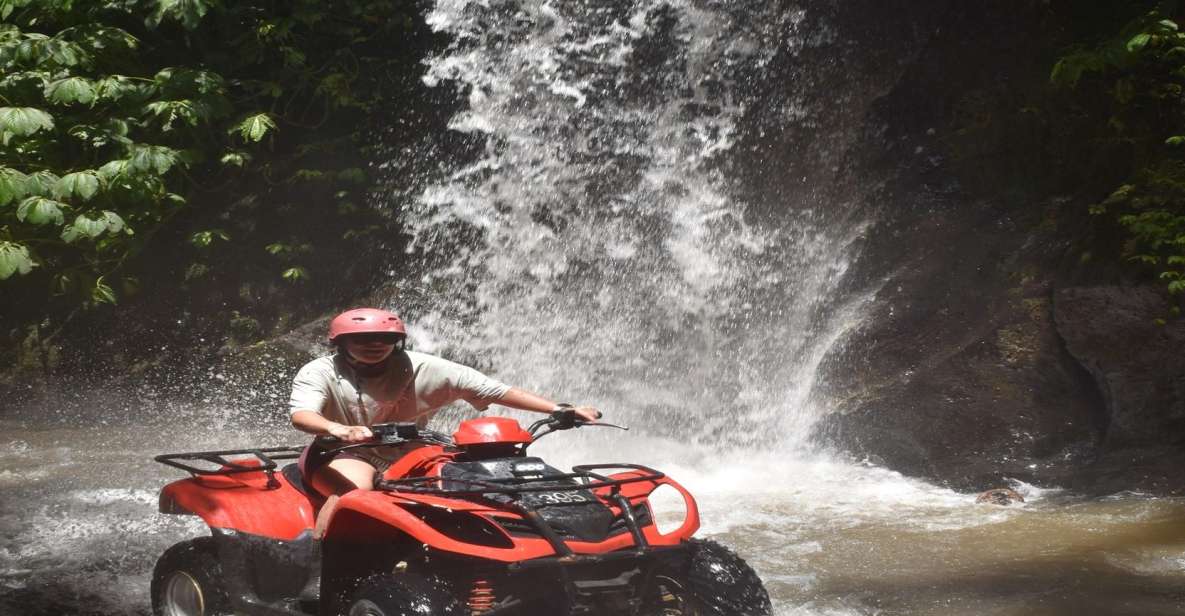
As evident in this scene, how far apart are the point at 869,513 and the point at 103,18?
8254 millimetres

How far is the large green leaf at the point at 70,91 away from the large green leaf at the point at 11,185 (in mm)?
662

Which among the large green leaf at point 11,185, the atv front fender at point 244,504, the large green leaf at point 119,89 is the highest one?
the large green leaf at point 119,89

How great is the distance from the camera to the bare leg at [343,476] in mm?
3621

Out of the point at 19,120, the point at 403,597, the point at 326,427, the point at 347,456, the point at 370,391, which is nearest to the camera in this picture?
the point at 403,597

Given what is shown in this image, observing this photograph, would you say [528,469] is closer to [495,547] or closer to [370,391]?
[495,547]

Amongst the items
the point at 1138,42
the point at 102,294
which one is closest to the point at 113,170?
the point at 102,294

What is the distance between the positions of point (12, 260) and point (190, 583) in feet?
16.6

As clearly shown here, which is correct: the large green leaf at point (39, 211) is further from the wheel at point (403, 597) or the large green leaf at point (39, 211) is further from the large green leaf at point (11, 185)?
the wheel at point (403, 597)

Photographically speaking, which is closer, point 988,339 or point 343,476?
point 343,476

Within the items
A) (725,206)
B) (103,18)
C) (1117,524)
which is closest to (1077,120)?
(725,206)

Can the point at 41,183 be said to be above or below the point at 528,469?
above

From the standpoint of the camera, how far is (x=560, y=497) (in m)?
3.17

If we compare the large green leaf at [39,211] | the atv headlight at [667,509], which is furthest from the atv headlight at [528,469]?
the large green leaf at [39,211]

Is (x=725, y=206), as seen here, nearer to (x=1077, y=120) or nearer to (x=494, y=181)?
(x=494, y=181)
